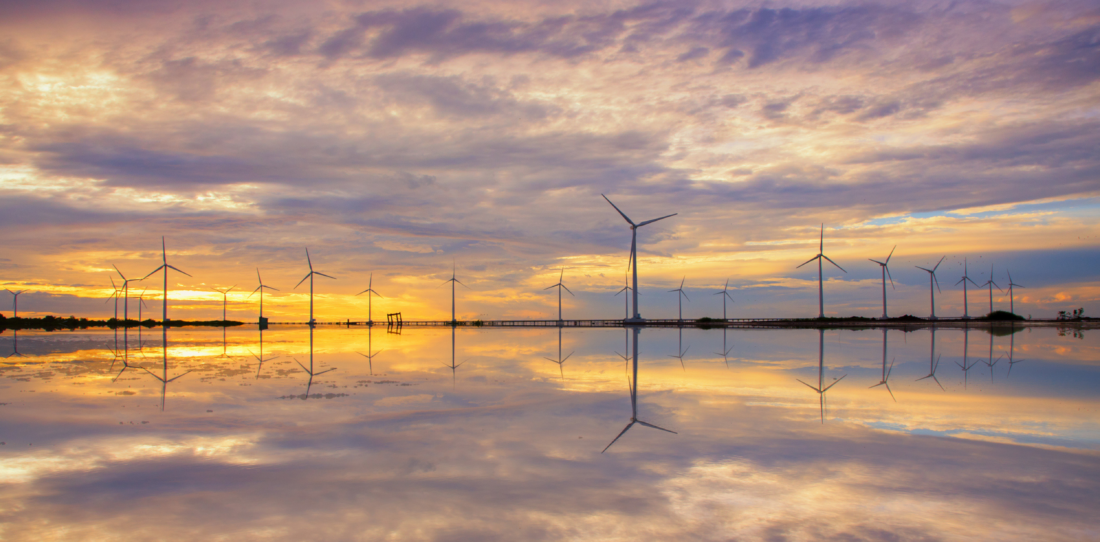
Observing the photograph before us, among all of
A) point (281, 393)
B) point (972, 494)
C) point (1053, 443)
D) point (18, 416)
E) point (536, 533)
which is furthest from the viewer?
point (281, 393)

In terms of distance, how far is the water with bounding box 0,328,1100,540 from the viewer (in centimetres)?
812

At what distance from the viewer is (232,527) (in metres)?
8.02

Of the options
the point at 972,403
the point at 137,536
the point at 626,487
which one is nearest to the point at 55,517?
the point at 137,536

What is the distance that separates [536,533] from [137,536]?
4925 mm

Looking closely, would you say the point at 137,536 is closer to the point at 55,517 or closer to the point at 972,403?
the point at 55,517

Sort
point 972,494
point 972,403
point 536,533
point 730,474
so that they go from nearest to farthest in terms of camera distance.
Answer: point 536,533
point 972,494
point 730,474
point 972,403

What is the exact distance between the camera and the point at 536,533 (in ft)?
25.5

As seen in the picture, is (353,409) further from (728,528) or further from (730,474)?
(728,528)

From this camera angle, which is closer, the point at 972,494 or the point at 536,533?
the point at 536,533

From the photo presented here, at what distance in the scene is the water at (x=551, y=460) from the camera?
812 centimetres

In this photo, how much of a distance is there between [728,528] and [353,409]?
1139 cm

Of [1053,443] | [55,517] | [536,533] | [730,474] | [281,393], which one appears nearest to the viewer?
[536,533]

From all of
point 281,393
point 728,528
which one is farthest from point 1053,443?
point 281,393

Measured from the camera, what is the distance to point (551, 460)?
36.6ft
